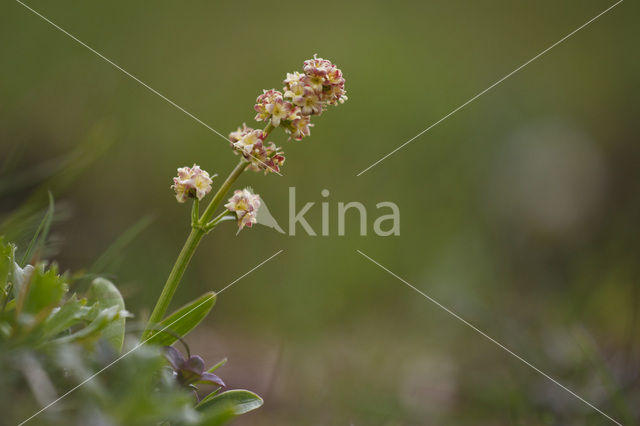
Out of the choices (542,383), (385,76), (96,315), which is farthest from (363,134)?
(96,315)

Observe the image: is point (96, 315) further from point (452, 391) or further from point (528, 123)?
point (528, 123)

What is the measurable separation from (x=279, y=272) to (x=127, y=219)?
63cm

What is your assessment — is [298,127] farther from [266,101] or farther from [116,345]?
[116,345]

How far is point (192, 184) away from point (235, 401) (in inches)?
7.7

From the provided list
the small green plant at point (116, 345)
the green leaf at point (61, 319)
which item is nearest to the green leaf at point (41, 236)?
the small green plant at point (116, 345)

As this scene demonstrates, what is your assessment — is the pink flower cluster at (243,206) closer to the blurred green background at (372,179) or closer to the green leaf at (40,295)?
the green leaf at (40,295)

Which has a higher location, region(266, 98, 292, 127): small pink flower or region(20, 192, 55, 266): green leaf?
region(266, 98, 292, 127): small pink flower

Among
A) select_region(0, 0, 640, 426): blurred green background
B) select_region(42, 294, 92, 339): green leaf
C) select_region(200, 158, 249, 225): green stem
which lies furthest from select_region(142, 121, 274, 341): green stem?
select_region(0, 0, 640, 426): blurred green background

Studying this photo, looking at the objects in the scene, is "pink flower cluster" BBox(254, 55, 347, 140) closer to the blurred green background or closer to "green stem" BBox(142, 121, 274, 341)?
"green stem" BBox(142, 121, 274, 341)

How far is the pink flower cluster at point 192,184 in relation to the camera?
0.53 m

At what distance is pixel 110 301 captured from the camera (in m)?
0.51

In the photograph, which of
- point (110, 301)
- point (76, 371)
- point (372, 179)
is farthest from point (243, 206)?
point (372, 179)

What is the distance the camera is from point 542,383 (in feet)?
3.76

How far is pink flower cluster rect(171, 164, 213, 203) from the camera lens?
53cm
